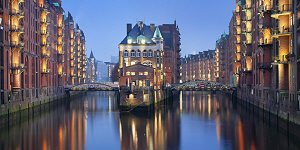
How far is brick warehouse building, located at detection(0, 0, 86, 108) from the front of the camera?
221 ft

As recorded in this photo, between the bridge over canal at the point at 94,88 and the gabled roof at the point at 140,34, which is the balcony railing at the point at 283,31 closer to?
the bridge over canal at the point at 94,88

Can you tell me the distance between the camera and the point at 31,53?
88.0 m

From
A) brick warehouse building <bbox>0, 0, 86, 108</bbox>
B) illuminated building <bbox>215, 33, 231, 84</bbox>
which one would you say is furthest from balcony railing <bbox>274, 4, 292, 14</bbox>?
illuminated building <bbox>215, 33, 231, 84</bbox>

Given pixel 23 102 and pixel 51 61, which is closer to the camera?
pixel 23 102

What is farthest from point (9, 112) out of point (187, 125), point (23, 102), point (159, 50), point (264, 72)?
point (159, 50)

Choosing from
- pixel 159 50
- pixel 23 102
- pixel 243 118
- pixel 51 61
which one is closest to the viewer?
pixel 243 118

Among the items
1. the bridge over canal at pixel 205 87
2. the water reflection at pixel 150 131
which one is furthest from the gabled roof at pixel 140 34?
the water reflection at pixel 150 131

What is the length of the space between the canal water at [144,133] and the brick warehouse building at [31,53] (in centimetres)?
801

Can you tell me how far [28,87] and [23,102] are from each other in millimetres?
6981

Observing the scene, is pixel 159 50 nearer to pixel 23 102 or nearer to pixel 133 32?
pixel 133 32

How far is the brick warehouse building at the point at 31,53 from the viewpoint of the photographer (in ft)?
221

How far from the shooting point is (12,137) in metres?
47.9

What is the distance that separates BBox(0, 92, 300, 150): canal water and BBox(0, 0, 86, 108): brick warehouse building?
26.3ft

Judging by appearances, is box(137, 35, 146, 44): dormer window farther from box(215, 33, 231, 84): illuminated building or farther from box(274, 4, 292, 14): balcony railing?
box(274, 4, 292, 14): balcony railing
